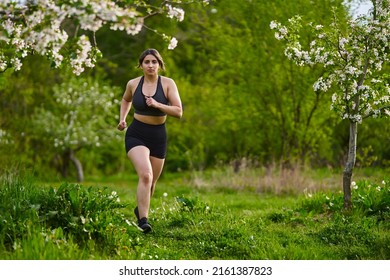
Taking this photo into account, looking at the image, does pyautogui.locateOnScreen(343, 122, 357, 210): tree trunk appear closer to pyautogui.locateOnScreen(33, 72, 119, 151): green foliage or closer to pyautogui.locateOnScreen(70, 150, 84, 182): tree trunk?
pyautogui.locateOnScreen(33, 72, 119, 151): green foliage

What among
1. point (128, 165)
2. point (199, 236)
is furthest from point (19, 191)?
point (128, 165)

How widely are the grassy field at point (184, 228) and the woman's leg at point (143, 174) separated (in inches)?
8.8

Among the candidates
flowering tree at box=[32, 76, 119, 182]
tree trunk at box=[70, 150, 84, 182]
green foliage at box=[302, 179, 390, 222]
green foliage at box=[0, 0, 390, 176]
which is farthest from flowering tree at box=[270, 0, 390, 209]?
tree trunk at box=[70, 150, 84, 182]

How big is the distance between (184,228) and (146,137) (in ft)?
3.81

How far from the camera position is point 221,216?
7.56 metres

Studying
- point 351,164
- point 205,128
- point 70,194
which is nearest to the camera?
point 70,194

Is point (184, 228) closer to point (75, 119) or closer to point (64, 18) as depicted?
point (64, 18)

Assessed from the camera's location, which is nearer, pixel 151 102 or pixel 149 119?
pixel 151 102

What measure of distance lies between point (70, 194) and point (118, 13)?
7.11 ft

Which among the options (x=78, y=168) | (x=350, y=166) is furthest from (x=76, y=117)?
(x=350, y=166)

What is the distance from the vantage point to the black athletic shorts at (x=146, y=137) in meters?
6.85

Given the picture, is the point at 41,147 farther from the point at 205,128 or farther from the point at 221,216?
the point at 221,216

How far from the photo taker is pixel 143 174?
6598 millimetres
